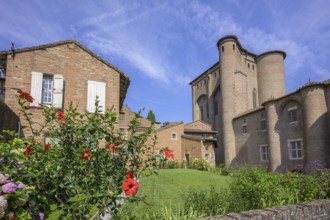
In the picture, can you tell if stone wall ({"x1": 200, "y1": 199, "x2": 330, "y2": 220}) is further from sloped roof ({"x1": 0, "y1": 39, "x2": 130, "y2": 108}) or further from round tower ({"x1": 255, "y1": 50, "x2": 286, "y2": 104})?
round tower ({"x1": 255, "y1": 50, "x2": 286, "y2": 104})

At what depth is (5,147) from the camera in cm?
297

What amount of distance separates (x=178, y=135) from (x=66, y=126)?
92.7 ft

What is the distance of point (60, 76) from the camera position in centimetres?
1282

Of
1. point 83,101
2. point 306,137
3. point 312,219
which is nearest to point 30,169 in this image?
point 312,219

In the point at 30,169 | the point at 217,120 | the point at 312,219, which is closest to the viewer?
the point at 30,169

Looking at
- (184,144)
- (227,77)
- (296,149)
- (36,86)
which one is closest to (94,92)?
(36,86)

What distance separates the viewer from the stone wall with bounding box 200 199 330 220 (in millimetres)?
4250

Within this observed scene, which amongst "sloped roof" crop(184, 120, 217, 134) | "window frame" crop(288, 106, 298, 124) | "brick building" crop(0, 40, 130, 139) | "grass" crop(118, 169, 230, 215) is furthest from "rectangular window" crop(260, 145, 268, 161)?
"brick building" crop(0, 40, 130, 139)

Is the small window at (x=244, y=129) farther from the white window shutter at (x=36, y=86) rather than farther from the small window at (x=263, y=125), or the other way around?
the white window shutter at (x=36, y=86)

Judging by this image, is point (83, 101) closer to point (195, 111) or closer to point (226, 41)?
point (226, 41)

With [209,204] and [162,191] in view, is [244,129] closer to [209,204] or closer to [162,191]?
[162,191]

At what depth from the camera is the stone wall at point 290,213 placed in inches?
167

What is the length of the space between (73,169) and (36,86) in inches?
418

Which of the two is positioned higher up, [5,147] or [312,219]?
[5,147]
